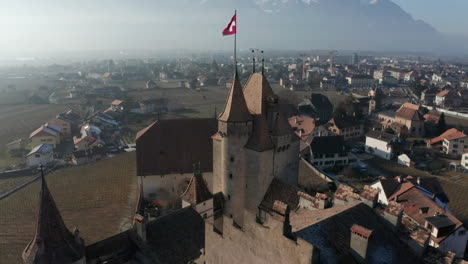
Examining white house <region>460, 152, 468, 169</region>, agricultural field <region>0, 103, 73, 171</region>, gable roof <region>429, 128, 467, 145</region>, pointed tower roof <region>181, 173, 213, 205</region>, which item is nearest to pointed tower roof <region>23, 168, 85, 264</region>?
pointed tower roof <region>181, 173, 213, 205</region>

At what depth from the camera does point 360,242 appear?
13023 millimetres

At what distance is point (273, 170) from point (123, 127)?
69030 millimetres

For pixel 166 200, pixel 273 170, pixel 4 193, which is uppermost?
pixel 273 170

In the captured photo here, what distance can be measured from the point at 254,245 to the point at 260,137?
11688 mm

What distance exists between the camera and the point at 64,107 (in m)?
118

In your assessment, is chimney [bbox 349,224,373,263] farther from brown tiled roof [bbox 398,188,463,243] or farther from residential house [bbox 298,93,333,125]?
residential house [bbox 298,93,333,125]

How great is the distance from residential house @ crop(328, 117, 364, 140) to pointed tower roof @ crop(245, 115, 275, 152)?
50.6 meters

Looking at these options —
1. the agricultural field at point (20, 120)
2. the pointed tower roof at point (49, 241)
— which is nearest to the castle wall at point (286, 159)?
the pointed tower roof at point (49, 241)

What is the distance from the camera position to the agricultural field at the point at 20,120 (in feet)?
240

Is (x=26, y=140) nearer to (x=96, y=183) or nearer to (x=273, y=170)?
(x=96, y=183)

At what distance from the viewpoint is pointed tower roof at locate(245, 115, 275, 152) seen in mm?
24719

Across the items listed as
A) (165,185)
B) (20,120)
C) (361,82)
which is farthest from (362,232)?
(361,82)

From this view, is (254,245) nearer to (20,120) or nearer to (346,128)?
(346,128)

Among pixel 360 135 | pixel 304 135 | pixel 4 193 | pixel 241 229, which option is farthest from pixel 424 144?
pixel 4 193
